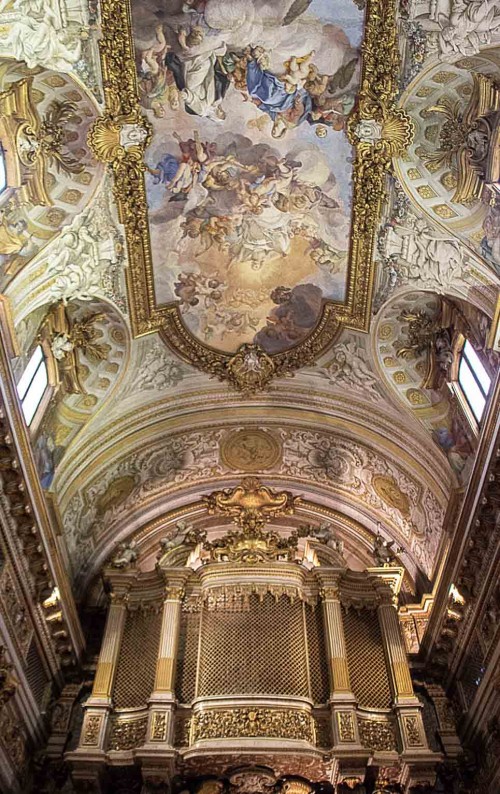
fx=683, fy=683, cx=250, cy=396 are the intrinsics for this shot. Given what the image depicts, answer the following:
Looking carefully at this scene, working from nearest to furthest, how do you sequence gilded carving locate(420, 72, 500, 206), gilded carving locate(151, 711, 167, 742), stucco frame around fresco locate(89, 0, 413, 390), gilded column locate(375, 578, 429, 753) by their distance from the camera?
gilded carving locate(420, 72, 500, 206), stucco frame around fresco locate(89, 0, 413, 390), gilded carving locate(151, 711, 167, 742), gilded column locate(375, 578, 429, 753)

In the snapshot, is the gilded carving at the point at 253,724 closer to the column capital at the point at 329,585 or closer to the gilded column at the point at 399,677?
the gilded column at the point at 399,677

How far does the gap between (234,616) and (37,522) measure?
4.65 meters

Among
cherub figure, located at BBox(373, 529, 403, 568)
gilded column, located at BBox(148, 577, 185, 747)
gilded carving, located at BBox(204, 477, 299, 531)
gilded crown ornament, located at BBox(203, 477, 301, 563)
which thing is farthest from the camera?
gilded carving, located at BBox(204, 477, 299, 531)

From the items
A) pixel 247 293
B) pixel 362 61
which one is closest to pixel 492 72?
pixel 362 61

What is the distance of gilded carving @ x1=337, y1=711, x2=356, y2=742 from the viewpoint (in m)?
12.4

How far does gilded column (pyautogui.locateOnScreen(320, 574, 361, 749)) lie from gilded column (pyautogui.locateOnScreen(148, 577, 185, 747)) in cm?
307

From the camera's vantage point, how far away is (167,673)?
1354 cm

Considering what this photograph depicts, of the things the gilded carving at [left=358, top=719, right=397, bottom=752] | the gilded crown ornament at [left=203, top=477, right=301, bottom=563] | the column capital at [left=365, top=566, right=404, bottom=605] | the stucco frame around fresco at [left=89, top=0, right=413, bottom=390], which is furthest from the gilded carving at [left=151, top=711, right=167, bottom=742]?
the stucco frame around fresco at [left=89, top=0, right=413, bottom=390]

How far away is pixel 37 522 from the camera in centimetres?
1291

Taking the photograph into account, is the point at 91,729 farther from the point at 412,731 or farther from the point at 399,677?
the point at 399,677

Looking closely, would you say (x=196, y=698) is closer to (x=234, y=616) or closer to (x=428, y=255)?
(x=234, y=616)

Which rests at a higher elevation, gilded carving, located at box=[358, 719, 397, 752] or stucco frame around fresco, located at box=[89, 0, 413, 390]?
stucco frame around fresco, located at box=[89, 0, 413, 390]

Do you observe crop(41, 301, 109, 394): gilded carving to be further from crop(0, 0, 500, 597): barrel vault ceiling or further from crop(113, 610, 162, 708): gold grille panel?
crop(113, 610, 162, 708): gold grille panel

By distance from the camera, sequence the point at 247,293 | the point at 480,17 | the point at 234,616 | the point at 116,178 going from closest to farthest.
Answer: the point at 480,17 → the point at 116,178 → the point at 234,616 → the point at 247,293
